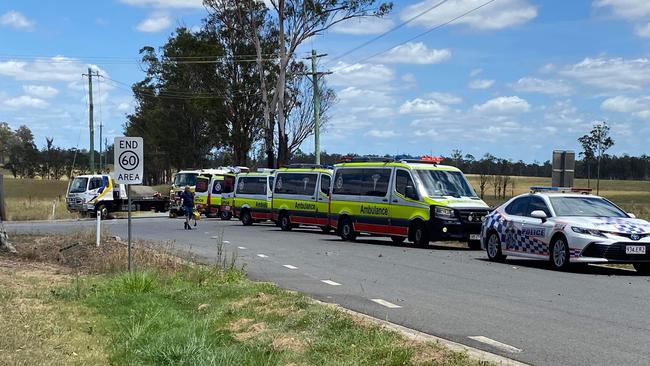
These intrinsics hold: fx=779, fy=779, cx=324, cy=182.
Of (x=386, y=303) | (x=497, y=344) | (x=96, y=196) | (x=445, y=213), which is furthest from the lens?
(x=96, y=196)

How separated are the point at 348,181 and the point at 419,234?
170 inches

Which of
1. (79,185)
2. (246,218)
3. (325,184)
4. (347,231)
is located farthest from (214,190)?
(347,231)

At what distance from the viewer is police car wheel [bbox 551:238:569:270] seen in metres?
14.2

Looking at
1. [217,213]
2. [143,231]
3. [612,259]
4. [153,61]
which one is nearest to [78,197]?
[217,213]

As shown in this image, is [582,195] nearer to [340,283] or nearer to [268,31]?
[340,283]

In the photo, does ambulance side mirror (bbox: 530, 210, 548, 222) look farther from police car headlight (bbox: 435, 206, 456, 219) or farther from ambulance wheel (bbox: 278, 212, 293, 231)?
ambulance wheel (bbox: 278, 212, 293, 231)

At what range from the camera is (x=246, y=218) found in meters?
34.1

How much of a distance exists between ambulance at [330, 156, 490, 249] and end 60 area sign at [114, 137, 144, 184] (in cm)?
969

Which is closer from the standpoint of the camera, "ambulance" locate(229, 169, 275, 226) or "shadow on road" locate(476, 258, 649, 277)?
"shadow on road" locate(476, 258, 649, 277)

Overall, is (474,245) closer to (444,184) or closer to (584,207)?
(444,184)

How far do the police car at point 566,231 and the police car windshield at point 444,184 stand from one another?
14.5 ft

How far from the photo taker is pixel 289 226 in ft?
97.9

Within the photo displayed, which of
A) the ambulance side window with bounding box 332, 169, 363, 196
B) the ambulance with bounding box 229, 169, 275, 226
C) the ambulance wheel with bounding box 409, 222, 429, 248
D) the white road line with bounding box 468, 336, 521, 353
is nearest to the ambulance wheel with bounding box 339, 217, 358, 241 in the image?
the ambulance side window with bounding box 332, 169, 363, 196

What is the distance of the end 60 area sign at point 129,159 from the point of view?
42.6ft
